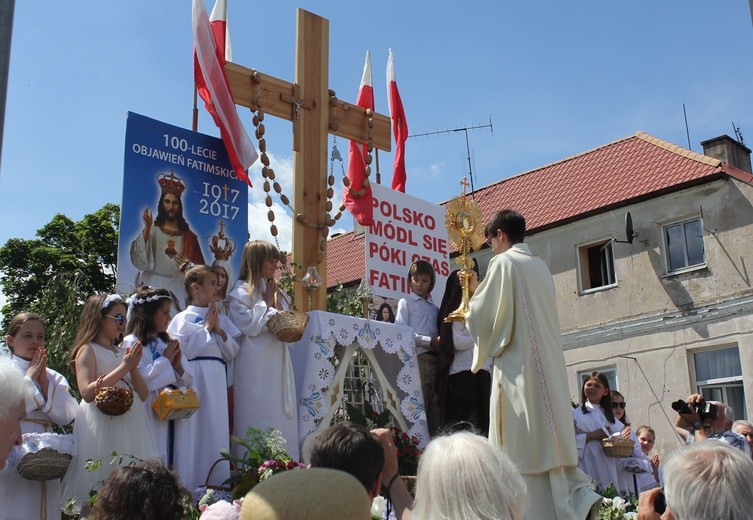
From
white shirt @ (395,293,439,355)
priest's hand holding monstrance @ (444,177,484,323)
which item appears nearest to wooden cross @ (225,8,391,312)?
white shirt @ (395,293,439,355)

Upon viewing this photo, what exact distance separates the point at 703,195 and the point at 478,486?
1995cm

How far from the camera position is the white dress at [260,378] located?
6.94 metres

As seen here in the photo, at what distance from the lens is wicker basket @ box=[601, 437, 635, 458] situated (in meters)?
8.13

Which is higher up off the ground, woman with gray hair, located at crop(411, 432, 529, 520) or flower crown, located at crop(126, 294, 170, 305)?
flower crown, located at crop(126, 294, 170, 305)

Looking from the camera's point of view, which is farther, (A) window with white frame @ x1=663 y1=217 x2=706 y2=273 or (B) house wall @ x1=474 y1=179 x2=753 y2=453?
(A) window with white frame @ x1=663 y1=217 x2=706 y2=273

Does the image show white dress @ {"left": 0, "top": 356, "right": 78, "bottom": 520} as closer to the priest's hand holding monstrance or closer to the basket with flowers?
the basket with flowers

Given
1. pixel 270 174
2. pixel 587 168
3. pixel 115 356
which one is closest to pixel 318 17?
pixel 270 174

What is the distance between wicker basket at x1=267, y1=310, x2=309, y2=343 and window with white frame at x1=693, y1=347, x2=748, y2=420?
15.7 meters

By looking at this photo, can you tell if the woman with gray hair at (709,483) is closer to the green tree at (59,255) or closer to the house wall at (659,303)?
the house wall at (659,303)

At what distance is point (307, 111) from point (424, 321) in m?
2.49

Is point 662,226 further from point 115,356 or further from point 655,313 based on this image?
point 115,356

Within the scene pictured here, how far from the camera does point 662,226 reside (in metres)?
21.8

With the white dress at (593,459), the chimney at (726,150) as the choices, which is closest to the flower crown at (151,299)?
the white dress at (593,459)

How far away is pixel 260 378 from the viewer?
6.98 meters
